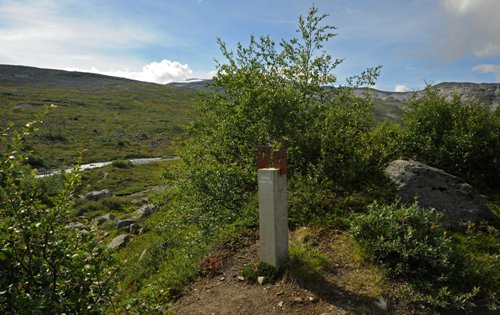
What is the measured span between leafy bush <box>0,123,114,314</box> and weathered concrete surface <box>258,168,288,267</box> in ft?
12.1

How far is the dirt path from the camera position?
6438mm

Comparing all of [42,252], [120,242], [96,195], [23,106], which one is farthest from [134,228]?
[23,106]

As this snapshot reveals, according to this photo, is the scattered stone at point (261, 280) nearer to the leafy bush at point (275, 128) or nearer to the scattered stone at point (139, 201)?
the leafy bush at point (275, 128)

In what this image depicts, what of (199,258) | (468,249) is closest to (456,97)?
(468,249)

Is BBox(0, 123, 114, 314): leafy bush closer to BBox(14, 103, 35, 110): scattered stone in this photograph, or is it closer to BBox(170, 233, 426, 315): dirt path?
BBox(170, 233, 426, 315): dirt path

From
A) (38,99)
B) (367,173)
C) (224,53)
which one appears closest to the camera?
(367,173)

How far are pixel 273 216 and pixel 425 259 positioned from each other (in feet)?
10.3

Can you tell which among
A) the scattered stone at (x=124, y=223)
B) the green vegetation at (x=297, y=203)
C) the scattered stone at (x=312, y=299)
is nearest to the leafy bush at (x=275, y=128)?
the green vegetation at (x=297, y=203)

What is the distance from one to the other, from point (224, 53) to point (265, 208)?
8.41m

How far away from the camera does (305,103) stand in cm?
1269

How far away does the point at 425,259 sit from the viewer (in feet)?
23.2

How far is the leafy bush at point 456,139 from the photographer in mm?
12922

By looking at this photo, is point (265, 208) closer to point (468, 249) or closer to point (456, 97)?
point (468, 249)

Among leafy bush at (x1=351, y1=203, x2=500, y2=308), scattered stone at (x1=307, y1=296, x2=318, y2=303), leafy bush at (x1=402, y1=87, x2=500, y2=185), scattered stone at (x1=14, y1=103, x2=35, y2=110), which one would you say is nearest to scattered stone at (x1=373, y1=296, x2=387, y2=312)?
leafy bush at (x1=351, y1=203, x2=500, y2=308)
